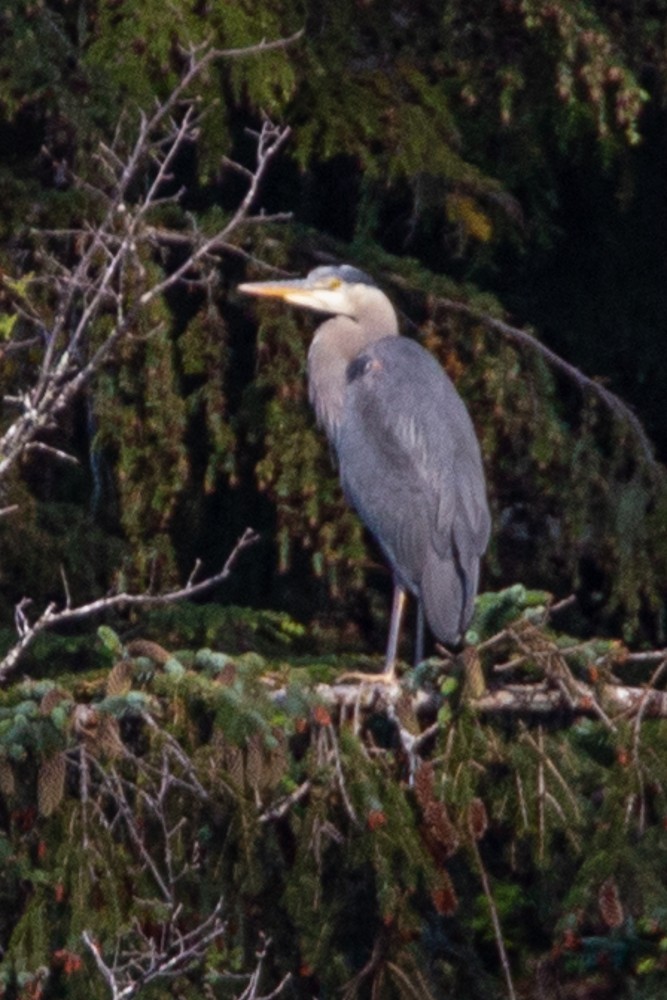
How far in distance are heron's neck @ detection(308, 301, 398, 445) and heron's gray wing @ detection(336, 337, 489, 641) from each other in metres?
0.04

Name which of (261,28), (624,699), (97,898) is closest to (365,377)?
(261,28)

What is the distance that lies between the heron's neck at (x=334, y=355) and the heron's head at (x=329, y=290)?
8cm

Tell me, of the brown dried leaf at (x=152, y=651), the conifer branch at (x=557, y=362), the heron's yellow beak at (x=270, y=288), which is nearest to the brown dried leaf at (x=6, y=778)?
the brown dried leaf at (x=152, y=651)

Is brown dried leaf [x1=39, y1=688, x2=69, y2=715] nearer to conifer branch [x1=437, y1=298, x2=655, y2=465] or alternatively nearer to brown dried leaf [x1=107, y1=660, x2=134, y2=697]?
brown dried leaf [x1=107, y1=660, x2=134, y2=697]

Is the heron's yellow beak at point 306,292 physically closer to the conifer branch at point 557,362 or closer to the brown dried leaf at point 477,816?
the conifer branch at point 557,362

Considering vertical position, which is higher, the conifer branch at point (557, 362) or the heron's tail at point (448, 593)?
the conifer branch at point (557, 362)

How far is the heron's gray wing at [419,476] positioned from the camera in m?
5.59

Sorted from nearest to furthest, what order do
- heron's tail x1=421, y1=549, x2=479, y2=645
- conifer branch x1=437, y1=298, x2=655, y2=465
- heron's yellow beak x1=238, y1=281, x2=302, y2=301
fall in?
heron's tail x1=421, y1=549, x2=479, y2=645, heron's yellow beak x1=238, y1=281, x2=302, y2=301, conifer branch x1=437, y1=298, x2=655, y2=465

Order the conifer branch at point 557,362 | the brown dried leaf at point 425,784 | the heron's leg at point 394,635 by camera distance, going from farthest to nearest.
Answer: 1. the conifer branch at point 557,362
2. the heron's leg at point 394,635
3. the brown dried leaf at point 425,784

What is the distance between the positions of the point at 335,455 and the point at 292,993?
6.86 feet

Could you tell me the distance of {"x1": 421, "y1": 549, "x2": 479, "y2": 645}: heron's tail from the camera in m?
5.44

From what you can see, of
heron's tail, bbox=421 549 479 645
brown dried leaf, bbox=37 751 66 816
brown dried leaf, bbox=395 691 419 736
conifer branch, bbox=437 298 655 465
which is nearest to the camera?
brown dried leaf, bbox=37 751 66 816

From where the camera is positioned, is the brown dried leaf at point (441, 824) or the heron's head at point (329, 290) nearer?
the brown dried leaf at point (441, 824)

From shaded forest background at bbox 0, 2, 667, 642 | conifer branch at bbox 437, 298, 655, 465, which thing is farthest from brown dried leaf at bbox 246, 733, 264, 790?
conifer branch at bbox 437, 298, 655, 465
